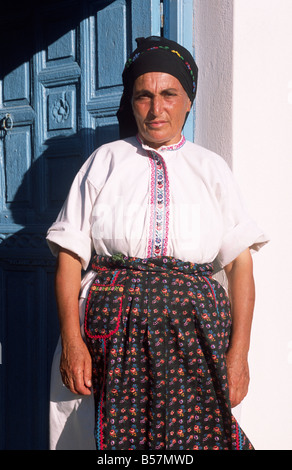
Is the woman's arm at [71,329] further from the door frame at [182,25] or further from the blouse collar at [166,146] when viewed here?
the door frame at [182,25]

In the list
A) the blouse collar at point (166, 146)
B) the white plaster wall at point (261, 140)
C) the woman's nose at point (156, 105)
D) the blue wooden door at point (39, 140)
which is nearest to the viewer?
the woman's nose at point (156, 105)

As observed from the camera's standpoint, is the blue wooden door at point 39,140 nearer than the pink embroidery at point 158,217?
No

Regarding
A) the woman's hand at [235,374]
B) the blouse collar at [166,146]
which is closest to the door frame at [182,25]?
the blouse collar at [166,146]

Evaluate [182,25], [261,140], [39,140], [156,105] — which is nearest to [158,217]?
[156,105]

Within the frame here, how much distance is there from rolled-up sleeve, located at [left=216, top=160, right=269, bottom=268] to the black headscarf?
16.0 inches

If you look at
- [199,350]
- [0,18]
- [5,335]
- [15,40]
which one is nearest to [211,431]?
[199,350]

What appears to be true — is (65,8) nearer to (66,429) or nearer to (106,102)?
(106,102)

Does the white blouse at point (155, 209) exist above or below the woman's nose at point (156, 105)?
below

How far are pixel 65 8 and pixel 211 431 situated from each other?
7.24 ft

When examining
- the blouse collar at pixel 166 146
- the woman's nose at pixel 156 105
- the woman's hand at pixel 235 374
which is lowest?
the woman's hand at pixel 235 374

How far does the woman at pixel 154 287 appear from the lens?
1.69 metres

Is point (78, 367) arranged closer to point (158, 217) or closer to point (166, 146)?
point (158, 217)

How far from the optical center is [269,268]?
2.36m

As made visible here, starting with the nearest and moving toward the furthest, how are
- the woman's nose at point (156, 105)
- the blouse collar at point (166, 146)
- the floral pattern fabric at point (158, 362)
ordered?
the floral pattern fabric at point (158, 362)
the woman's nose at point (156, 105)
the blouse collar at point (166, 146)
